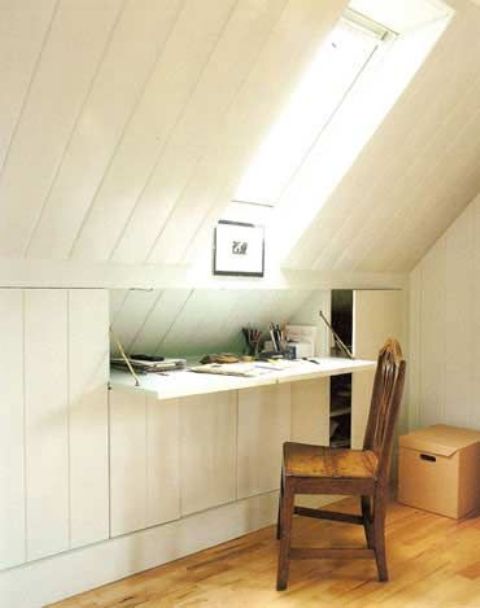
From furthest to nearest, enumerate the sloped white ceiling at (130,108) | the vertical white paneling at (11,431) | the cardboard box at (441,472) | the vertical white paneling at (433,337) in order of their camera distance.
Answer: the vertical white paneling at (433,337), the cardboard box at (441,472), the vertical white paneling at (11,431), the sloped white ceiling at (130,108)

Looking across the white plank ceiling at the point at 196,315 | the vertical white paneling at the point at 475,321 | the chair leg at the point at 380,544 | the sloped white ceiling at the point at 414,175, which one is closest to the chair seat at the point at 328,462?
the chair leg at the point at 380,544

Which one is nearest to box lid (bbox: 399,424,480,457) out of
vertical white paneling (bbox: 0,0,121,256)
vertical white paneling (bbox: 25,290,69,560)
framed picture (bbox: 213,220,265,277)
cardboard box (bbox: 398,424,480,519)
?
cardboard box (bbox: 398,424,480,519)

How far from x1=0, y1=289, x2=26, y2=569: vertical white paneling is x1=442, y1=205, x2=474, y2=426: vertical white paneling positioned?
2.61 m

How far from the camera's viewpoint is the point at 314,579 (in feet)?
8.54

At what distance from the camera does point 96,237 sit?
2.34 m

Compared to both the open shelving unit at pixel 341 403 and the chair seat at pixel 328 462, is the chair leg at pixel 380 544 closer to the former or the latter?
the chair seat at pixel 328 462

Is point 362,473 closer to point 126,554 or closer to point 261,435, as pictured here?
point 261,435

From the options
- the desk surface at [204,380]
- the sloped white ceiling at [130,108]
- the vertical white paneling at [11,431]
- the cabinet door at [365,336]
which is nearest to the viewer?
the sloped white ceiling at [130,108]

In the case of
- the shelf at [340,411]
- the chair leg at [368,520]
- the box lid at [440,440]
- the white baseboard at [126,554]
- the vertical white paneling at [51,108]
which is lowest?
the white baseboard at [126,554]

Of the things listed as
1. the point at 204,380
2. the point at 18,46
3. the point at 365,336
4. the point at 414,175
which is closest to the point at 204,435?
the point at 204,380

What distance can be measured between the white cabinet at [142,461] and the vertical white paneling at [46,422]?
223 mm

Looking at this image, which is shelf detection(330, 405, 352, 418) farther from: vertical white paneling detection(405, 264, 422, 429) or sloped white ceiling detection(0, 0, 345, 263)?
sloped white ceiling detection(0, 0, 345, 263)

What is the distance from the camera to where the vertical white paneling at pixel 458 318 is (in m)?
3.79

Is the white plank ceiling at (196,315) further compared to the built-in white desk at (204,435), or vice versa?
the white plank ceiling at (196,315)
